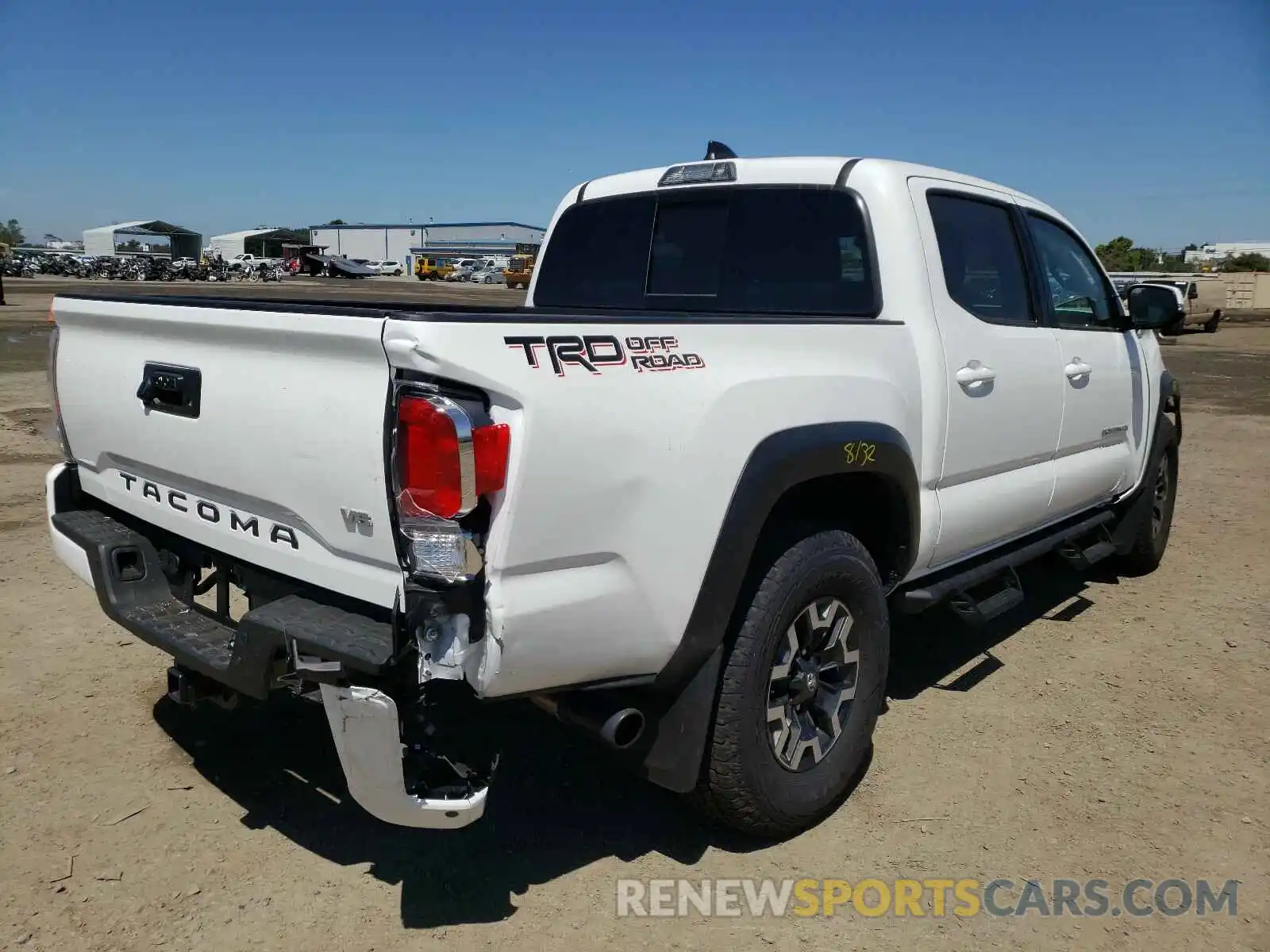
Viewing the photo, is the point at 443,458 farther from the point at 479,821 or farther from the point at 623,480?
the point at 479,821

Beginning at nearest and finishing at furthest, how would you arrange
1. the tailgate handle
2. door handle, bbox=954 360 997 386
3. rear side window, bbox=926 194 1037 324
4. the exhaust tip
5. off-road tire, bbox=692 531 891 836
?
1. the exhaust tip
2. the tailgate handle
3. off-road tire, bbox=692 531 891 836
4. door handle, bbox=954 360 997 386
5. rear side window, bbox=926 194 1037 324

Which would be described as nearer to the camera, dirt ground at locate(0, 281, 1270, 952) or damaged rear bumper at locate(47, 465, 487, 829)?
damaged rear bumper at locate(47, 465, 487, 829)

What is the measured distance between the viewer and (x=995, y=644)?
190 inches

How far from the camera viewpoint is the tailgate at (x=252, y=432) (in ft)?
7.23

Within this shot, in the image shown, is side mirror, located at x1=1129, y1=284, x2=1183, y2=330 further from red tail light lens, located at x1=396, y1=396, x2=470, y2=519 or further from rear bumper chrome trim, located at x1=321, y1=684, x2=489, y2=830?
rear bumper chrome trim, located at x1=321, y1=684, x2=489, y2=830

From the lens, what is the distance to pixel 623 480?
7.67 feet

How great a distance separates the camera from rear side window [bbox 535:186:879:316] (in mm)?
3586

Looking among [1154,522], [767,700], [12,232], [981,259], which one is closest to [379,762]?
[767,700]

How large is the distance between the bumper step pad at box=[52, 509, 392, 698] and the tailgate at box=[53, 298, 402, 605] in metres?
0.08

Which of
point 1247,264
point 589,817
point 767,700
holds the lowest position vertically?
point 589,817

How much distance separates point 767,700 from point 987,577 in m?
1.45

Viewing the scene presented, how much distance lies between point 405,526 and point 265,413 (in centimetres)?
54

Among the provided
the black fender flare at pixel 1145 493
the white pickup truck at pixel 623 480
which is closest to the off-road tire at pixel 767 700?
the white pickup truck at pixel 623 480

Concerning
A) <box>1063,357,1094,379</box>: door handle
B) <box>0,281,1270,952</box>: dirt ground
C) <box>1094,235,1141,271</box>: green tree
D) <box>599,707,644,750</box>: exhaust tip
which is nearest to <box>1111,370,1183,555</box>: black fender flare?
<box>0,281,1270,952</box>: dirt ground
